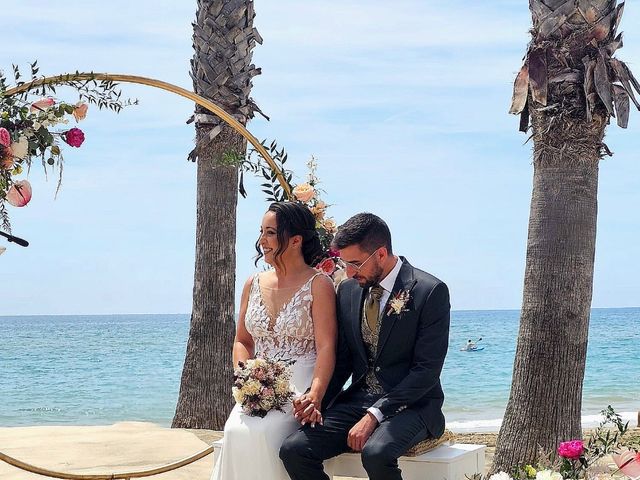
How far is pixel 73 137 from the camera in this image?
6480mm

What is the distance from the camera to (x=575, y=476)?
14.8 ft

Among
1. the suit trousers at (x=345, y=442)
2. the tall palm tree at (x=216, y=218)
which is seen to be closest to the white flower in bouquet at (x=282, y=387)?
the suit trousers at (x=345, y=442)

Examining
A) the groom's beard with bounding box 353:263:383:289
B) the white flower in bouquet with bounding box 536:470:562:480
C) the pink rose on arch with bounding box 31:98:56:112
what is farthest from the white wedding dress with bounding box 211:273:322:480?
the pink rose on arch with bounding box 31:98:56:112

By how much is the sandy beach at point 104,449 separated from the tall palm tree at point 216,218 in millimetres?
422

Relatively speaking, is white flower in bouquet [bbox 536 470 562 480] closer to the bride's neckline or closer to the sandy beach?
the bride's neckline

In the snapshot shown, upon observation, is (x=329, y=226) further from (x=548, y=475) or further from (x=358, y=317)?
(x=548, y=475)

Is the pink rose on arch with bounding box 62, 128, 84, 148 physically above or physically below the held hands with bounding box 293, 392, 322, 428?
above

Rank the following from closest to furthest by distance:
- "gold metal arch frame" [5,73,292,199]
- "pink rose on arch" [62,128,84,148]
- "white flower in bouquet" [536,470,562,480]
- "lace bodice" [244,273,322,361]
A: "white flower in bouquet" [536,470,562,480]
"lace bodice" [244,273,322,361]
"pink rose on arch" [62,128,84,148]
"gold metal arch frame" [5,73,292,199]

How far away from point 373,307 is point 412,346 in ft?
1.02

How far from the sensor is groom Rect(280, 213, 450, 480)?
4.97 metres

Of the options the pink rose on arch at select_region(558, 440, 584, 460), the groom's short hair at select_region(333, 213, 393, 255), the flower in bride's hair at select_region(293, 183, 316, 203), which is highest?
the flower in bride's hair at select_region(293, 183, 316, 203)

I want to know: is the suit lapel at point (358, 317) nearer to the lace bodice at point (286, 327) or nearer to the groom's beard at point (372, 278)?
the groom's beard at point (372, 278)

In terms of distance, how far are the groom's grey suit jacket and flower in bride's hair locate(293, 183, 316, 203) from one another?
1688 mm

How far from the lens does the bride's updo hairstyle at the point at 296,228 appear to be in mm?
5660
